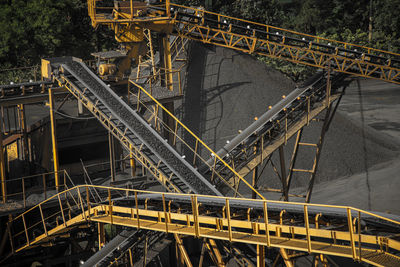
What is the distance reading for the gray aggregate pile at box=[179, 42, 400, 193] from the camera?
1161 inches

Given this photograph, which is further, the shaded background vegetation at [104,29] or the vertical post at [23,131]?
the shaded background vegetation at [104,29]

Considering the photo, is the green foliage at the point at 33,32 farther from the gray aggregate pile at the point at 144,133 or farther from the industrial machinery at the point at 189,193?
the gray aggregate pile at the point at 144,133

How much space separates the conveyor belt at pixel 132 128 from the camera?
63.2 ft

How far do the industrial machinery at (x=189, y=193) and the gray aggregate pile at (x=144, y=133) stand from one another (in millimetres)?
38

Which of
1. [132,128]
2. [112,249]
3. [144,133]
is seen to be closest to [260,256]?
[112,249]

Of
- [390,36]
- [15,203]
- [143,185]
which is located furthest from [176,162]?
[390,36]

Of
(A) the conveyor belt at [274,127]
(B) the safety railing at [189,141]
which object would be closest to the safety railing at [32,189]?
(B) the safety railing at [189,141]

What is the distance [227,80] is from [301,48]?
713cm

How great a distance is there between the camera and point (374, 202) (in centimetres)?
2684

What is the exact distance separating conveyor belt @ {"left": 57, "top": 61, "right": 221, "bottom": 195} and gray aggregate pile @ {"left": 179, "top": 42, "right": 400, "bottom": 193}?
8956mm

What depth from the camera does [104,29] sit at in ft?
159

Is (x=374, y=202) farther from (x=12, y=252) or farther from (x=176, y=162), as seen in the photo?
(x=12, y=252)

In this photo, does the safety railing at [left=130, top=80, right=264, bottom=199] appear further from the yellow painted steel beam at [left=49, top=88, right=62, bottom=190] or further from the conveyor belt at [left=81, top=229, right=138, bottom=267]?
the conveyor belt at [left=81, top=229, right=138, bottom=267]

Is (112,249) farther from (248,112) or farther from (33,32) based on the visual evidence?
(33,32)
